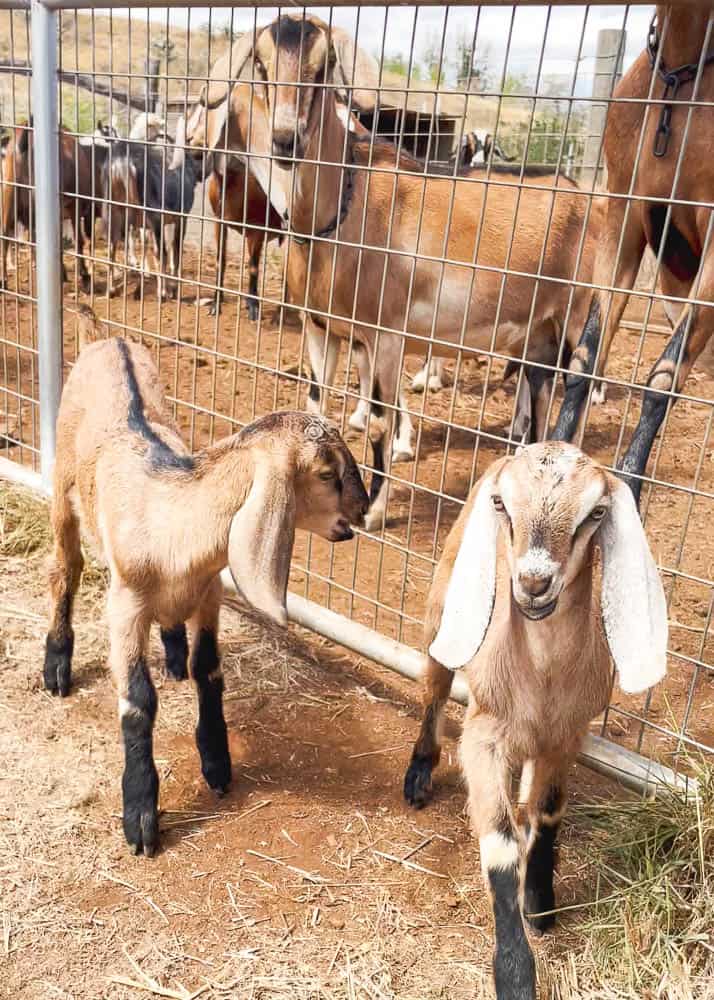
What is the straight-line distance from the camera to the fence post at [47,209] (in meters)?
3.89

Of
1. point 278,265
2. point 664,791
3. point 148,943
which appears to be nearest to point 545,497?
point 664,791

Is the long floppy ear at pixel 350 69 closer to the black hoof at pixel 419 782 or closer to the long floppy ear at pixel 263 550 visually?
the long floppy ear at pixel 263 550

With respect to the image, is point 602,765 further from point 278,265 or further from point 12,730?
point 278,265

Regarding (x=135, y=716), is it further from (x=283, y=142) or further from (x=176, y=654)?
(x=283, y=142)

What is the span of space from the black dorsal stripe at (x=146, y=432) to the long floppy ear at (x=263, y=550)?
0.37m

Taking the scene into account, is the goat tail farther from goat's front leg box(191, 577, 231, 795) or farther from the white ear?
the white ear

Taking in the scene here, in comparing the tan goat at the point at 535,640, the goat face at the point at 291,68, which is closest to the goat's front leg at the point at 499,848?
the tan goat at the point at 535,640

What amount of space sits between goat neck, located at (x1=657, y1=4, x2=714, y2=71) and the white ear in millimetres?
1590

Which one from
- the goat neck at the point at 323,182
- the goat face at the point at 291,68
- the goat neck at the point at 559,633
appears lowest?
the goat neck at the point at 559,633

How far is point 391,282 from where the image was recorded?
15.3 ft

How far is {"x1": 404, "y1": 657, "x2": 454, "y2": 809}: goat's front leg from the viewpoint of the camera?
284cm

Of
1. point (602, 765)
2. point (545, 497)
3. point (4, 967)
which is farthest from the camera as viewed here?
point (602, 765)

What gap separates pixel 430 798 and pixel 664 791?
2.34 ft

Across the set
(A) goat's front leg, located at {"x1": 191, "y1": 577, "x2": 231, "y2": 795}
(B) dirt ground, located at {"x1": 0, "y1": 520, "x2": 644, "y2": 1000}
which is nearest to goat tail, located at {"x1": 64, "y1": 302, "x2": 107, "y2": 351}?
(B) dirt ground, located at {"x1": 0, "y1": 520, "x2": 644, "y2": 1000}
